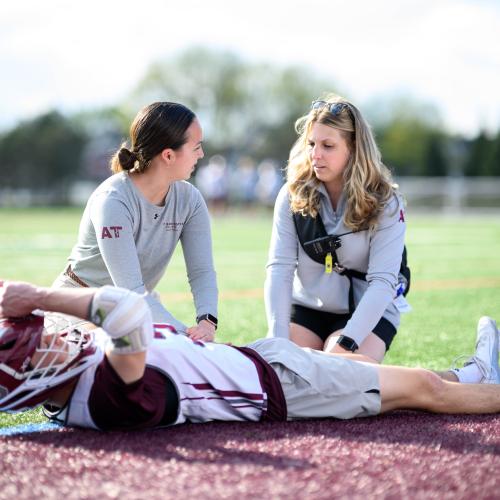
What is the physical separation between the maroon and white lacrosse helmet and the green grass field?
0.75 m

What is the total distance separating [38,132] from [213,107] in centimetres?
1343

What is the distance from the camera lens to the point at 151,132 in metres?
4.66

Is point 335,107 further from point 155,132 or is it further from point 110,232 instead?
point 110,232

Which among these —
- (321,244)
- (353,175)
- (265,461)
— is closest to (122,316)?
(265,461)

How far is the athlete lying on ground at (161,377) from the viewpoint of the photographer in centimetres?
327

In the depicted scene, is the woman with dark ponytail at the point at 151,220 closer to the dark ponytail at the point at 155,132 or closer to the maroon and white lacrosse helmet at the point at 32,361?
the dark ponytail at the point at 155,132

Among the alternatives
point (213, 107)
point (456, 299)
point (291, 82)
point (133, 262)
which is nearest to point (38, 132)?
point (213, 107)

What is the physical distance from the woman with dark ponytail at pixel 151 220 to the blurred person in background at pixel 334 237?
19.1 inches

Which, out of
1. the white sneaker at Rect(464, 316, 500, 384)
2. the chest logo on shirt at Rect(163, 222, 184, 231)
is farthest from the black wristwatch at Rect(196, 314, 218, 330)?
the white sneaker at Rect(464, 316, 500, 384)

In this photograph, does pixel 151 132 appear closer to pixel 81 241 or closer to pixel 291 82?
pixel 81 241

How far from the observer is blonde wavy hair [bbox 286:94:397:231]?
4941 mm

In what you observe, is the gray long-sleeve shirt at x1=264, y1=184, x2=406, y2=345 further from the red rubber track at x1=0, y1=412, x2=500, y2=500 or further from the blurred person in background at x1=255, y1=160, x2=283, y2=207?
the blurred person in background at x1=255, y1=160, x2=283, y2=207

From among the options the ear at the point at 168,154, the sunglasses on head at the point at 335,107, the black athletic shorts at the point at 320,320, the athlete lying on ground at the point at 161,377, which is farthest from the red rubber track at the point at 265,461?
the sunglasses on head at the point at 335,107

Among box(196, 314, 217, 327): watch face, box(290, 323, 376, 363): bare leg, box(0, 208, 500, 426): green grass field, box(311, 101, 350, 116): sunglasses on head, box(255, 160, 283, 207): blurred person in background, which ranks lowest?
box(255, 160, 283, 207): blurred person in background
